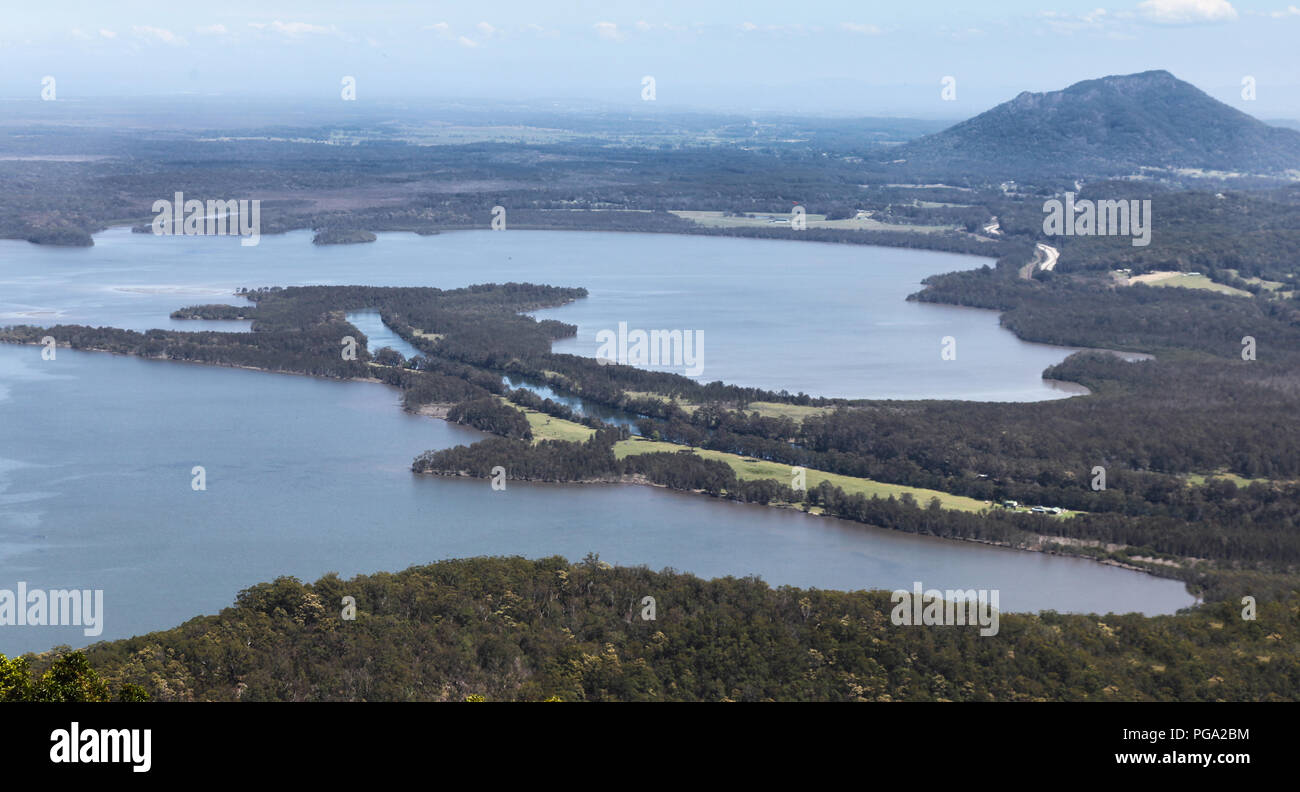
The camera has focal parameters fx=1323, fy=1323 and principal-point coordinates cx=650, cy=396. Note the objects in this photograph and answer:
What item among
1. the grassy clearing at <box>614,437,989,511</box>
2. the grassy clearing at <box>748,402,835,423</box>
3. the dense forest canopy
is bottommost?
the dense forest canopy

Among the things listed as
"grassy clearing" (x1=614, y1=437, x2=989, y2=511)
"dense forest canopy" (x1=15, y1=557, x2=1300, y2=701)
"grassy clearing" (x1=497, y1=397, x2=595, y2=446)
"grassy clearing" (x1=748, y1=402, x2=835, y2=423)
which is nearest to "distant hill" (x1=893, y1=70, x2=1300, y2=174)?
"grassy clearing" (x1=748, y1=402, x2=835, y2=423)

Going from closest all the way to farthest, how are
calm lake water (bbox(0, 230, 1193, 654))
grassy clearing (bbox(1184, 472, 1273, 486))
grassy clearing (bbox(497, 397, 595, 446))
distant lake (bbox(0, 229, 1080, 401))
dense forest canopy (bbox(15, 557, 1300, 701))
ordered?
dense forest canopy (bbox(15, 557, 1300, 701)) < calm lake water (bbox(0, 230, 1193, 654)) < grassy clearing (bbox(1184, 472, 1273, 486)) < grassy clearing (bbox(497, 397, 595, 446)) < distant lake (bbox(0, 229, 1080, 401))

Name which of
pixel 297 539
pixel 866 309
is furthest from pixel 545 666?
pixel 866 309

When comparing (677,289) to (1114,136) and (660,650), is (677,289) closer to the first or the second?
(660,650)

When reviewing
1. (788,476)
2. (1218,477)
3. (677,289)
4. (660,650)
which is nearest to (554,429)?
(788,476)

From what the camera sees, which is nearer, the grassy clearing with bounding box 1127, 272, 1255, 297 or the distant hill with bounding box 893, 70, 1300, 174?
the grassy clearing with bounding box 1127, 272, 1255, 297

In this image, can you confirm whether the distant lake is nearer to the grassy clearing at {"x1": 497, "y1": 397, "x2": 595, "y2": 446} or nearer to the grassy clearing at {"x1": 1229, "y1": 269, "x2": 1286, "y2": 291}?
the grassy clearing at {"x1": 497, "y1": 397, "x2": 595, "y2": 446}
